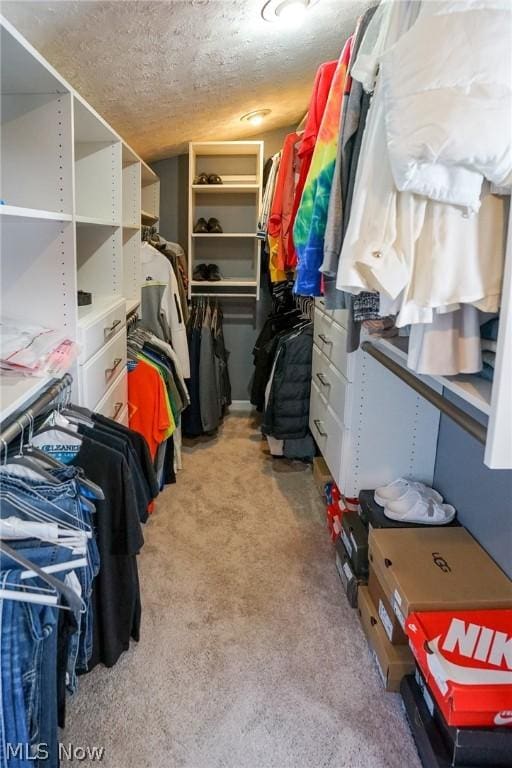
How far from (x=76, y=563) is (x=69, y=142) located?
1.14 m

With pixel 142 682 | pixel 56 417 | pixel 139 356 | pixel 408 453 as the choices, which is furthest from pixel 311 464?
pixel 56 417

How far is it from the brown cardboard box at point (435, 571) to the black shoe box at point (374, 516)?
7 centimetres

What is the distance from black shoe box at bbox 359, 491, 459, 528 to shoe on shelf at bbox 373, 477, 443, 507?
28 millimetres

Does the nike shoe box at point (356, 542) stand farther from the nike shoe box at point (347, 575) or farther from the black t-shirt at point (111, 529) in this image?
the black t-shirt at point (111, 529)

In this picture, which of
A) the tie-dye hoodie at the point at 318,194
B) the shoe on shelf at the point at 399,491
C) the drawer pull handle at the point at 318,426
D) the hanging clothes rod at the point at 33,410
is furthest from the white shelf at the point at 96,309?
the shoe on shelf at the point at 399,491

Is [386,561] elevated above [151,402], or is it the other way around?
[151,402]

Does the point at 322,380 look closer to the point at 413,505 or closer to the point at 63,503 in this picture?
the point at 413,505

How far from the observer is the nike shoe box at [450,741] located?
1147 millimetres

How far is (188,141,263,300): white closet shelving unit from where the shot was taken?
351 centimetres

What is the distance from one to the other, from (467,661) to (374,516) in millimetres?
708

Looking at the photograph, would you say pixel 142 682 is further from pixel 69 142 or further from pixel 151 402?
Answer: pixel 69 142

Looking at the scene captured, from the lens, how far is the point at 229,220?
379 cm

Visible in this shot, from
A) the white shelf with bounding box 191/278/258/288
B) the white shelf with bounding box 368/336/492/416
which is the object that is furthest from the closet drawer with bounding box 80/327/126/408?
the white shelf with bounding box 191/278/258/288

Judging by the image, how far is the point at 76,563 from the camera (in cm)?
97
